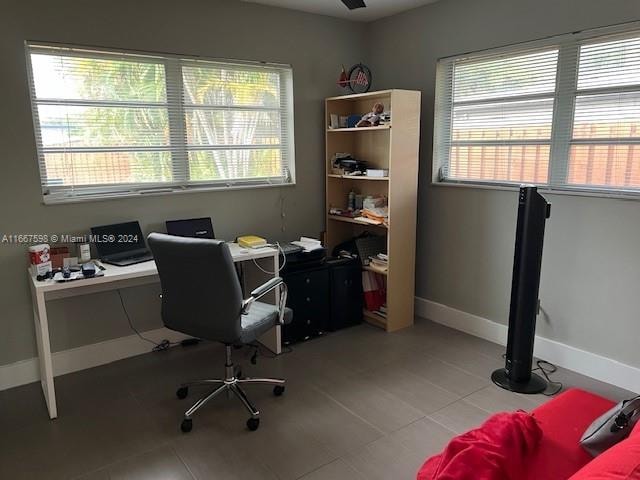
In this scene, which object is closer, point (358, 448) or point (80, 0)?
point (358, 448)

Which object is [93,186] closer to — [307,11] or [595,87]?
[307,11]

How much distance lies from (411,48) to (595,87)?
1538mm

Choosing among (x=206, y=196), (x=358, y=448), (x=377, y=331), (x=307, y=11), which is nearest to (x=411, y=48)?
(x=307, y=11)

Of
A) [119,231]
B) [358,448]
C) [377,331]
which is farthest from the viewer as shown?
[377,331]

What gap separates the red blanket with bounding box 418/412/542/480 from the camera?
151 cm

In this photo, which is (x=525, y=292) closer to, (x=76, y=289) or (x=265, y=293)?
(x=265, y=293)

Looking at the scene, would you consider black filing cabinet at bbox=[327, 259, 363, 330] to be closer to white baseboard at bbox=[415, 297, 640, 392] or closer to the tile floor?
the tile floor

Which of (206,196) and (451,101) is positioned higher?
(451,101)

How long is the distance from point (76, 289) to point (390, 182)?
2316mm

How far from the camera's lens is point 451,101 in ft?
12.2

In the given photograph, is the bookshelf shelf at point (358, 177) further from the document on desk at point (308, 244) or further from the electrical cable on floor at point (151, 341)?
the electrical cable on floor at point (151, 341)

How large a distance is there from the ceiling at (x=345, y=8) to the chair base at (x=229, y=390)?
103 inches

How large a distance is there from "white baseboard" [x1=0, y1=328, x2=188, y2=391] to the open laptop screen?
673mm

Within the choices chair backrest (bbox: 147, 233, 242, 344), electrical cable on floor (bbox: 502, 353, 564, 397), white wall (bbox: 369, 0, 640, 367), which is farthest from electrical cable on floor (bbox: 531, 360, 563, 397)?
chair backrest (bbox: 147, 233, 242, 344)
